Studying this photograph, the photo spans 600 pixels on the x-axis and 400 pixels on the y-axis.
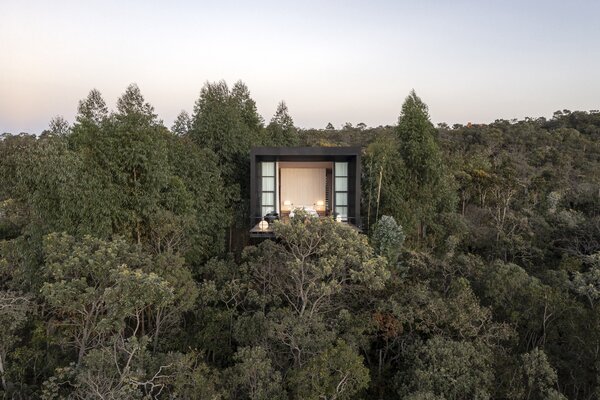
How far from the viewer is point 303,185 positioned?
46.8 feet

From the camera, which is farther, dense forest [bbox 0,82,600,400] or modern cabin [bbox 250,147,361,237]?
modern cabin [bbox 250,147,361,237]

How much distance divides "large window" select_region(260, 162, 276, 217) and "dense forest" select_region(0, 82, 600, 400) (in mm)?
843

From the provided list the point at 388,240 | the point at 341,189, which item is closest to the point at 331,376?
the point at 388,240

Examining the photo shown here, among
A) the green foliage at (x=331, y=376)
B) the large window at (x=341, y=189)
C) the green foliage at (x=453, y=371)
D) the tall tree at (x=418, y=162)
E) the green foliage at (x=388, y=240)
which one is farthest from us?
the large window at (x=341, y=189)

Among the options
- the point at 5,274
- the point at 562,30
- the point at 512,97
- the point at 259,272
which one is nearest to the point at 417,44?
the point at 562,30

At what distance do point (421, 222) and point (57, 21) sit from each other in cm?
1570

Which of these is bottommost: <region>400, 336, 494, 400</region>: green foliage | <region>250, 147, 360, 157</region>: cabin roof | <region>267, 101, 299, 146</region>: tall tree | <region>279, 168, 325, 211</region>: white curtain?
<region>400, 336, 494, 400</region>: green foliage

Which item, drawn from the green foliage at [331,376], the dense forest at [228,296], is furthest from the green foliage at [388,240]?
the green foliage at [331,376]

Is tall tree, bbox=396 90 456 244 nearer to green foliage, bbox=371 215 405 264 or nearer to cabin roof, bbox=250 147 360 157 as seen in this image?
green foliage, bbox=371 215 405 264

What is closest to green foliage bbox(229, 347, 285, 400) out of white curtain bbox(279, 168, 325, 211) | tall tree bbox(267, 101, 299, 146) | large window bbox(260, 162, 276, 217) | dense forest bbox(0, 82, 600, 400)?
dense forest bbox(0, 82, 600, 400)

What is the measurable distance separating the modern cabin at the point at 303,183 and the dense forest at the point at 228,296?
0.92 m

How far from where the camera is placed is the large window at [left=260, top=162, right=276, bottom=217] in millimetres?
12266

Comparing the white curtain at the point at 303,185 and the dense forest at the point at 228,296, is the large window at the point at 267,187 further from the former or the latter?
the white curtain at the point at 303,185

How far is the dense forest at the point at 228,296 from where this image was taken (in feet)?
19.9
